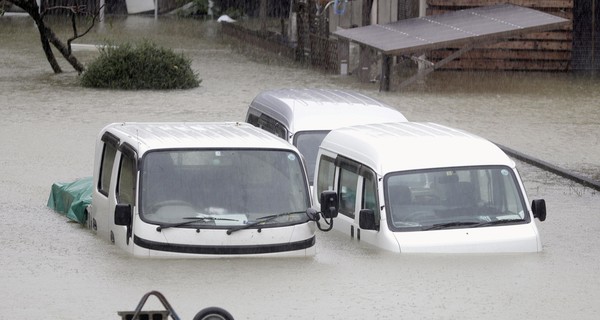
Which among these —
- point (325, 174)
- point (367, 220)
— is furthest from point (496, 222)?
point (325, 174)

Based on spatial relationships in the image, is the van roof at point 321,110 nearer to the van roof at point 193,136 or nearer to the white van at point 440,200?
the van roof at point 193,136

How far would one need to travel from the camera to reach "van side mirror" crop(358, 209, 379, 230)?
11656mm

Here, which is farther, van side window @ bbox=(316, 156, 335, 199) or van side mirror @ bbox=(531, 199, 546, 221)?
van side window @ bbox=(316, 156, 335, 199)

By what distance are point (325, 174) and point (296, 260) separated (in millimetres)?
2290

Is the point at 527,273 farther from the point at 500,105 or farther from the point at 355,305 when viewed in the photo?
the point at 500,105

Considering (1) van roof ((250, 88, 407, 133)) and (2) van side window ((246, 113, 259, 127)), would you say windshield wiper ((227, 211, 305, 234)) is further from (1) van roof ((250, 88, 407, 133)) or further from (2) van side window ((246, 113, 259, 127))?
(2) van side window ((246, 113, 259, 127))

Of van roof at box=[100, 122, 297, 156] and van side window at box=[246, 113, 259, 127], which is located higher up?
van roof at box=[100, 122, 297, 156]

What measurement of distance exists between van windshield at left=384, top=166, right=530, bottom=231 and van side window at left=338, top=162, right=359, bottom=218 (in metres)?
0.76

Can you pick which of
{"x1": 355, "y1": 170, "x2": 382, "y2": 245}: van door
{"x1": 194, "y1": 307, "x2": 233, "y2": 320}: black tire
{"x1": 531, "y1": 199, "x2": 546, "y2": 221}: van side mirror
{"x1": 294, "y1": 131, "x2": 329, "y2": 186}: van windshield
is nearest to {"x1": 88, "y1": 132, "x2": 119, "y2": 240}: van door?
{"x1": 355, "y1": 170, "x2": 382, "y2": 245}: van door

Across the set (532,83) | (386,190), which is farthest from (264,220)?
(532,83)

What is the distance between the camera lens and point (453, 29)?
1126 inches

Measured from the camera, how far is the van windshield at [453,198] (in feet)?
38.5

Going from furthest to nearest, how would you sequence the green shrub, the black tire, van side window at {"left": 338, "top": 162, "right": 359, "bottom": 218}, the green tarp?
the green shrub
the green tarp
van side window at {"left": 338, "top": 162, "right": 359, "bottom": 218}
the black tire

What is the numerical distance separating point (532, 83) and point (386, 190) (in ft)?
65.2
